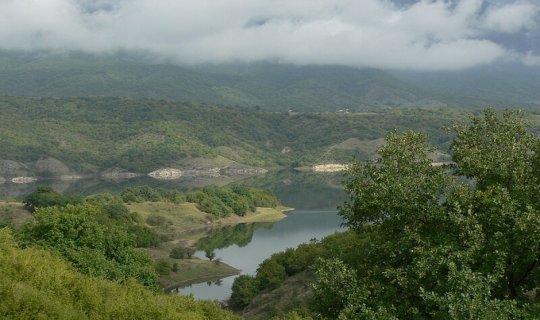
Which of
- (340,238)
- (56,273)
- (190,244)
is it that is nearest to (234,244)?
(190,244)

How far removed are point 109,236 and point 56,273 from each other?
24128mm

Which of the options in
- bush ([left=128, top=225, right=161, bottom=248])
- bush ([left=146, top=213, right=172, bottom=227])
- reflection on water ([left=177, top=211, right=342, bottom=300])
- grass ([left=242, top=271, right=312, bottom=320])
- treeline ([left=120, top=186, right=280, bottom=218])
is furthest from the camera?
treeline ([left=120, top=186, right=280, bottom=218])

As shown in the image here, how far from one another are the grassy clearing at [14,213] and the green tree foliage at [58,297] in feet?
281

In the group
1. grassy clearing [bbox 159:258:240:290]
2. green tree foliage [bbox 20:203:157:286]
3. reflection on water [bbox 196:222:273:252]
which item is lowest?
reflection on water [bbox 196:222:273:252]

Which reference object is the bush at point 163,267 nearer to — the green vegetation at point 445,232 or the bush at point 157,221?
the bush at point 157,221

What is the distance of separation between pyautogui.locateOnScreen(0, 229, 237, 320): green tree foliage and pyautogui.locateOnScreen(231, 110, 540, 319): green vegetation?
1190cm

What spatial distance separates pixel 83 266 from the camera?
55000mm

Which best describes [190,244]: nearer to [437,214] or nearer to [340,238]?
[340,238]

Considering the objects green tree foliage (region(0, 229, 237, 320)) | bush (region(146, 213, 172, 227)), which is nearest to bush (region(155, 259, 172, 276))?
green tree foliage (region(0, 229, 237, 320))

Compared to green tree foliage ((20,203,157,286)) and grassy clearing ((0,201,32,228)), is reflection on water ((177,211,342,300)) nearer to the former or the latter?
green tree foliage ((20,203,157,286))

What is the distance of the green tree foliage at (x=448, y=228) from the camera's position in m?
20.5

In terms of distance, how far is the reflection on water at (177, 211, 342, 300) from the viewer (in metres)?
94.2

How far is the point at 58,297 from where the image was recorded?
111ft

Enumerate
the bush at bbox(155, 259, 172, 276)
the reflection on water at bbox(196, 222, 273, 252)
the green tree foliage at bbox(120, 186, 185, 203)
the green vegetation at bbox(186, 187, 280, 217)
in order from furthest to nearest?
the green vegetation at bbox(186, 187, 280, 217) < the green tree foliage at bbox(120, 186, 185, 203) < the reflection on water at bbox(196, 222, 273, 252) < the bush at bbox(155, 259, 172, 276)
